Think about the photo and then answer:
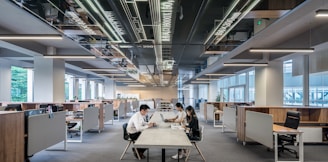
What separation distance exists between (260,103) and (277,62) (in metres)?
1.60

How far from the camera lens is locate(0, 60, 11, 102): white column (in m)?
11.1

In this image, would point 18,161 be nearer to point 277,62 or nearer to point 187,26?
point 187,26

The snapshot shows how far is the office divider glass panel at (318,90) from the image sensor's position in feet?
33.5

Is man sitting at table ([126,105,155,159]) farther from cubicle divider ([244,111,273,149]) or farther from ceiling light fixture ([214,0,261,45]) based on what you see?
cubicle divider ([244,111,273,149])

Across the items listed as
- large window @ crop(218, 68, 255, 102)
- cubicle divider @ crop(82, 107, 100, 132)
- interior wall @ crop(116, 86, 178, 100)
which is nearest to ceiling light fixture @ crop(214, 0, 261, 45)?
cubicle divider @ crop(82, 107, 100, 132)

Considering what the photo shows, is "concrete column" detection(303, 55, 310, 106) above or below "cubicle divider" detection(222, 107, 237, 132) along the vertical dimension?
above

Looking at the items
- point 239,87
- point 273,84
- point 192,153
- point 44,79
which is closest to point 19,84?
point 44,79

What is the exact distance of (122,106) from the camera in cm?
1470

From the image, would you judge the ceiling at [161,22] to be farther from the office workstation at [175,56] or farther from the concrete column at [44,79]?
the concrete column at [44,79]

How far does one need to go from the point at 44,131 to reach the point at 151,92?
89.1 ft

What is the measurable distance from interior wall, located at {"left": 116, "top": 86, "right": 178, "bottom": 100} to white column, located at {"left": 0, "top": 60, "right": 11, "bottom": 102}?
21021mm

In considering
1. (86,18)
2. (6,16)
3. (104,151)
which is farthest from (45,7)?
(104,151)

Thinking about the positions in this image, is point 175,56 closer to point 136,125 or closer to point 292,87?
point 292,87

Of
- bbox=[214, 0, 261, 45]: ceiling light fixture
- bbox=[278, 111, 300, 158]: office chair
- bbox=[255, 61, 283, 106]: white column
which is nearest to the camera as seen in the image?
bbox=[214, 0, 261, 45]: ceiling light fixture
